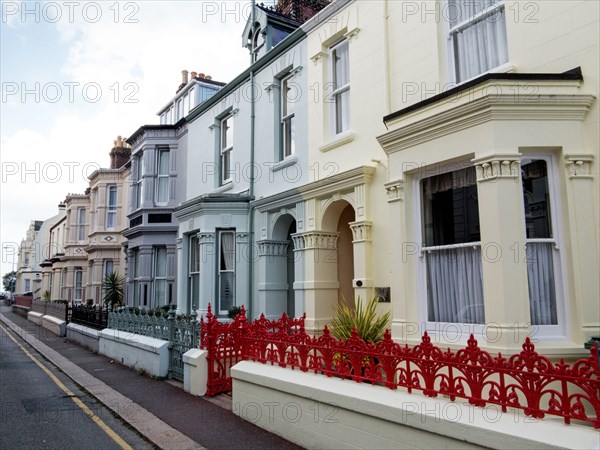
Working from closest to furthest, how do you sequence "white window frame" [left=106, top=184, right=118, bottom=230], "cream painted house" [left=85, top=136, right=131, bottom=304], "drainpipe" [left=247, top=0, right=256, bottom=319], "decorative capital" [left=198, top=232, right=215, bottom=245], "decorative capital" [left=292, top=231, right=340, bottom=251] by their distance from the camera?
"decorative capital" [left=292, top=231, right=340, bottom=251] → "drainpipe" [left=247, top=0, right=256, bottom=319] → "decorative capital" [left=198, top=232, right=215, bottom=245] → "cream painted house" [left=85, top=136, right=131, bottom=304] → "white window frame" [left=106, top=184, right=118, bottom=230]

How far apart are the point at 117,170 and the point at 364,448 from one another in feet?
77.7

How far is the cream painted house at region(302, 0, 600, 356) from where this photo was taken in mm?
5527

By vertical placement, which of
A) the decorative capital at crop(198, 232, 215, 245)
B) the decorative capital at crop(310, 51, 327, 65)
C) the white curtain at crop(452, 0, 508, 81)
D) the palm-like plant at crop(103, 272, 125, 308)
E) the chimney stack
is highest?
the chimney stack

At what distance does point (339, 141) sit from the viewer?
381 inches

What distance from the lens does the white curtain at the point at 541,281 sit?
5695 millimetres

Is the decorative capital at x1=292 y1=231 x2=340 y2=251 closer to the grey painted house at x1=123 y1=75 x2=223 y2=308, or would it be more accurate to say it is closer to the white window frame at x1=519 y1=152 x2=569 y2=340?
the white window frame at x1=519 y1=152 x2=569 y2=340

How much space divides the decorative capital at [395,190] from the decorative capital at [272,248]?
505cm

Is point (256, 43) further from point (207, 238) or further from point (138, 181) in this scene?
point (138, 181)

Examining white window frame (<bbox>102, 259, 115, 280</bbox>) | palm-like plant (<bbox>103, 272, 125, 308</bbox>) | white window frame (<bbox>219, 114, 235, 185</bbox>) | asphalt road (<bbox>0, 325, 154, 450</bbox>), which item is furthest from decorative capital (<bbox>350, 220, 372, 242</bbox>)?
white window frame (<bbox>102, 259, 115, 280</bbox>)

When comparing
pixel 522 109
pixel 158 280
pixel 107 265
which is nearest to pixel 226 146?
pixel 158 280

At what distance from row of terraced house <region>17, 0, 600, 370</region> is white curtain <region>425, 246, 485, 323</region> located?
0.07ft

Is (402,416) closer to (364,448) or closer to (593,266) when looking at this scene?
(364,448)

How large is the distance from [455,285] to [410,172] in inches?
68.0

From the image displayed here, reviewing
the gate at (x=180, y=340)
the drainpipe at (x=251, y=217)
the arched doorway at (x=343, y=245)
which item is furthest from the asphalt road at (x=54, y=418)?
the arched doorway at (x=343, y=245)
